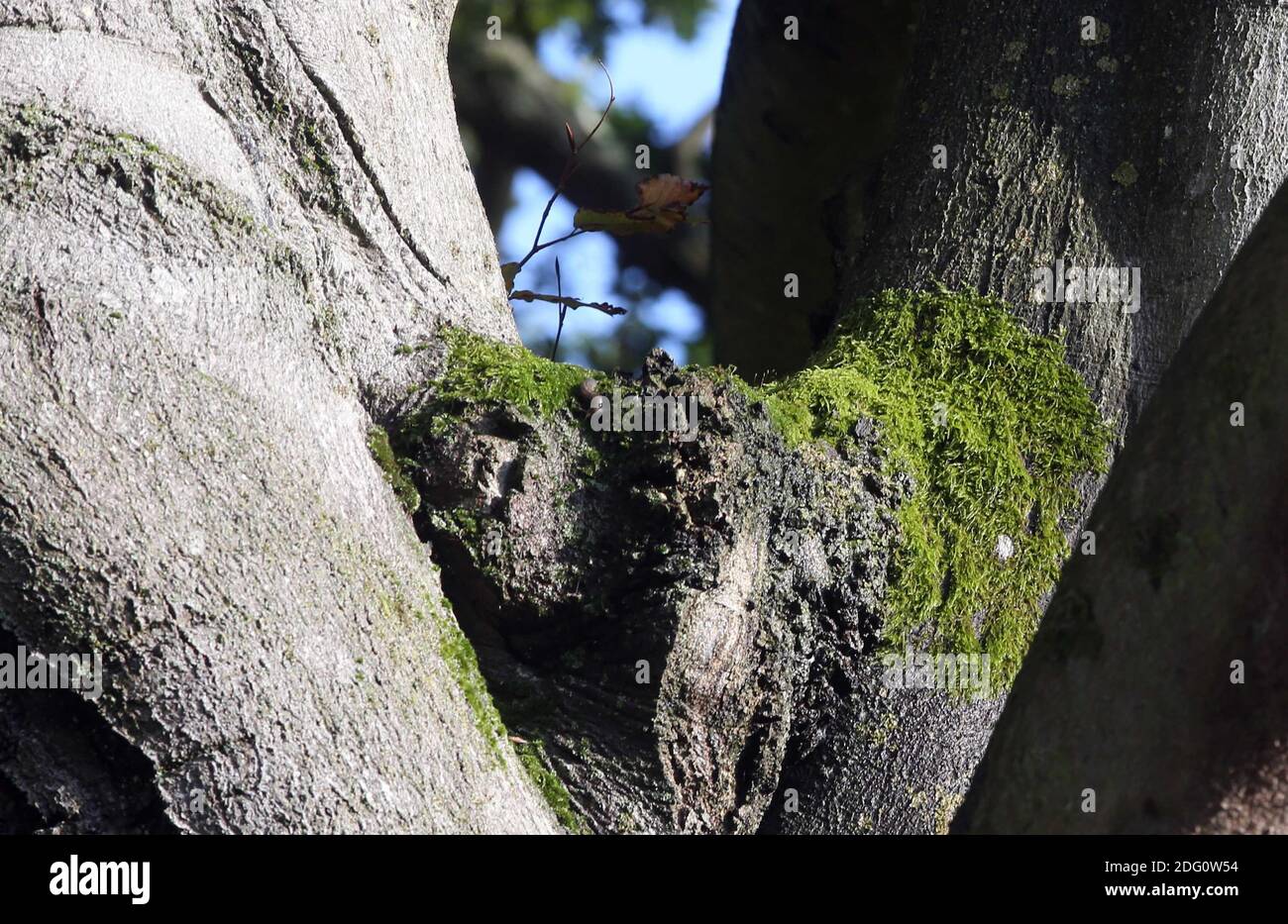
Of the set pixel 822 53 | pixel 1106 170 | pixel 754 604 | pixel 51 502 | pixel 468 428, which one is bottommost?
pixel 754 604

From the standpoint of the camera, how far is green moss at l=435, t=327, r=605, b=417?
1948 mm

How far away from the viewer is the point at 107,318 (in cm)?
159

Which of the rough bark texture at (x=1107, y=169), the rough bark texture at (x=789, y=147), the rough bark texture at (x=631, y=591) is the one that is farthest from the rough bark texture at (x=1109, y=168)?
the rough bark texture at (x=789, y=147)

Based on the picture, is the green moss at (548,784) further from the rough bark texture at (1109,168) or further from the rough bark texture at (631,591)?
the rough bark texture at (1109,168)

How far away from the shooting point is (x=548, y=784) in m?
1.87

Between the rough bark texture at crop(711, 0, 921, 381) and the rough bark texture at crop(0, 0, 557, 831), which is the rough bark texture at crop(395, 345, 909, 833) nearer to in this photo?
the rough bark texture at crop(0, 0, 557, 831)

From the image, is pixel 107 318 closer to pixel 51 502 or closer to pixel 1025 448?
pixel 51 502

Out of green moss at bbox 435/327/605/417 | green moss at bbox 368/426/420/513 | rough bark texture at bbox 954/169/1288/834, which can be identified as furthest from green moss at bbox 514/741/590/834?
rough bark texture at bbox 954/169/1288/834

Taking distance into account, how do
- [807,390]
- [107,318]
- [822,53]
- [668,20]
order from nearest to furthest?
[107,318], [807,390], [822,53], [668,20]
